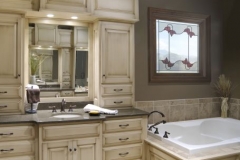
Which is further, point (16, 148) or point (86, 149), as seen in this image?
point (86, 149)

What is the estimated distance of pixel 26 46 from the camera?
2.85m

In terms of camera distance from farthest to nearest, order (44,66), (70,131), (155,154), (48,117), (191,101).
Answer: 1. (191,101)
2. (44,66)
3. (155,154)
4. (48,117)
5. (70,131)

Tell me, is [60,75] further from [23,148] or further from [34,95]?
[23,148]

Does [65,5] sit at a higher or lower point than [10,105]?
higher

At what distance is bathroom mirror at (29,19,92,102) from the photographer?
115 inches

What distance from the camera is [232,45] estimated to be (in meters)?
3.81

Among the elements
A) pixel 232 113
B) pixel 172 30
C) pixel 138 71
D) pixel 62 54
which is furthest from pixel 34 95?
pixel 232 113

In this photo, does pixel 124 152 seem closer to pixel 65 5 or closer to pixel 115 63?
pixel 115 63

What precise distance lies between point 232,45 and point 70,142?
9.64ft

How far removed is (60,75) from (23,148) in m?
1.03

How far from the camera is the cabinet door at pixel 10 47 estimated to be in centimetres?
255

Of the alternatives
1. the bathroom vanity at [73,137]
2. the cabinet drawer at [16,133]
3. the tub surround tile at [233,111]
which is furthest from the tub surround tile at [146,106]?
the cabinet drawer at [16,133]

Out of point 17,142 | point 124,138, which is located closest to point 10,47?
point 17,142

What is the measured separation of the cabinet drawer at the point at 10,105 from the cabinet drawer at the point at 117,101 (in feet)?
3.17
